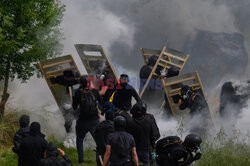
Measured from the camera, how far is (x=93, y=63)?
11070mm

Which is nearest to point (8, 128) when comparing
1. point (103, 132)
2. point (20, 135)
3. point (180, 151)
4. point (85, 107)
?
point (85, 107)

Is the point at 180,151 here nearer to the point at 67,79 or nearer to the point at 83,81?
the point at 83,81

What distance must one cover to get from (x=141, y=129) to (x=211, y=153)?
68.6 inches

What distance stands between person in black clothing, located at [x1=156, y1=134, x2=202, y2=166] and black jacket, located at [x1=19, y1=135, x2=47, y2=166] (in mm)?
1765

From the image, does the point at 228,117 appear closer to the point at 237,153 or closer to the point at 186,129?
the point at 186,129

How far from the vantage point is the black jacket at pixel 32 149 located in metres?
5.74


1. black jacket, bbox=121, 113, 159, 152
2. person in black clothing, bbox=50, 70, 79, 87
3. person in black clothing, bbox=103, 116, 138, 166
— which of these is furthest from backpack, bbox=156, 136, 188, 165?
person in black clothing, bbox=50, 70, 79, 87

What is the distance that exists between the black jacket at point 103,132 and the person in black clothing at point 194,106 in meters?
3.08

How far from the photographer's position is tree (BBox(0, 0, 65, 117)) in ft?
33.0

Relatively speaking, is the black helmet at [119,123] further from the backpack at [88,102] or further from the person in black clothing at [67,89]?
the person in black clothing at [67,89]

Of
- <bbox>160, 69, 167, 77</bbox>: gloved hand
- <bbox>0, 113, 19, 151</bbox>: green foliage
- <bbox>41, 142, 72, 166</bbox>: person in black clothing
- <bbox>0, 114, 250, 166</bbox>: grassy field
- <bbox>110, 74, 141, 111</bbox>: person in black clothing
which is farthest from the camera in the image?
<bbox>160, 69, 167, 77</bbox>: gloved hand

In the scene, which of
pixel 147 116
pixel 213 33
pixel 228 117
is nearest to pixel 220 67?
pixel 213 33

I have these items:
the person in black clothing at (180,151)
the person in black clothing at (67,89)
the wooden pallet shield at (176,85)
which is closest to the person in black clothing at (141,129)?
the person in black clothing at (180,151)

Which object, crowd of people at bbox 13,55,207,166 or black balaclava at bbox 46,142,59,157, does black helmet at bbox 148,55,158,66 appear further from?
black balaclava at bbox 46,142,59,157
